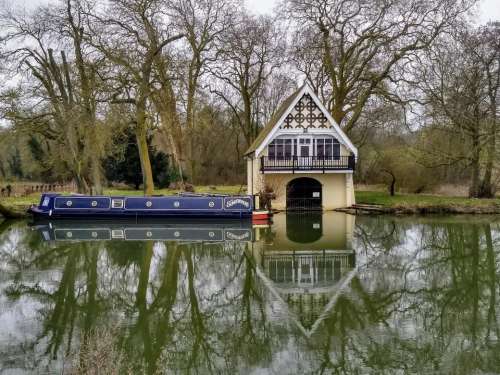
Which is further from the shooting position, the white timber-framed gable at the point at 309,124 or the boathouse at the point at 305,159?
the white timber-framed gable at the point at 309,124

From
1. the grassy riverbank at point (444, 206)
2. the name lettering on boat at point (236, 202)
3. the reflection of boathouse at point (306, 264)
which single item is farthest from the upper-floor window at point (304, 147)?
the reflection of boathouse at point (306, 264)

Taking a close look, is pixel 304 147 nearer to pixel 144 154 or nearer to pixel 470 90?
pixel 144 154

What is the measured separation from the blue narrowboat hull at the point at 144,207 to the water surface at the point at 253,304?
18.0ft


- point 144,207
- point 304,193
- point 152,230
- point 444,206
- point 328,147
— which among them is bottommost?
point 152,230

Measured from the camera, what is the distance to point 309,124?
26547 millimetres

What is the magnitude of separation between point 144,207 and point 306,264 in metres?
12.4

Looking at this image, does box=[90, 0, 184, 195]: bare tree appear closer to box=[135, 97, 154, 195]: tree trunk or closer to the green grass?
box=[135, 97, 154, 195]: tree trunk

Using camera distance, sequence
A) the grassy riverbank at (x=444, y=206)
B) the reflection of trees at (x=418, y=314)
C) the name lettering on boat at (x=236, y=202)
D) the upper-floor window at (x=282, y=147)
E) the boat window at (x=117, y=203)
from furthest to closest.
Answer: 1. the upper-floor window at (x=282, y=147)
2. the grassy riverbank at (x=444, y=206)
3. the boat window at (x=117, y=203)
4. the name lettering on boat at (x=236, y=202)
5. the reflection of trees at (x=418, y=314)

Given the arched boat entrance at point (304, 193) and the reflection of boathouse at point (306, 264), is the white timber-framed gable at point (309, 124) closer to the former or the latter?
the arched boat entrance at point (304, 193)

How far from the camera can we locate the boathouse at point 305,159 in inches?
1028

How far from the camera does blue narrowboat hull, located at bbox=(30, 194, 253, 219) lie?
2334 cm

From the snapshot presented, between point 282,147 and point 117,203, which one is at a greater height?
point 282,147

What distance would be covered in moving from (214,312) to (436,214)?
19.3 meters

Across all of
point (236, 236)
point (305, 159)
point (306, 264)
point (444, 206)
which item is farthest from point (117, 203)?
point (444, 206)
